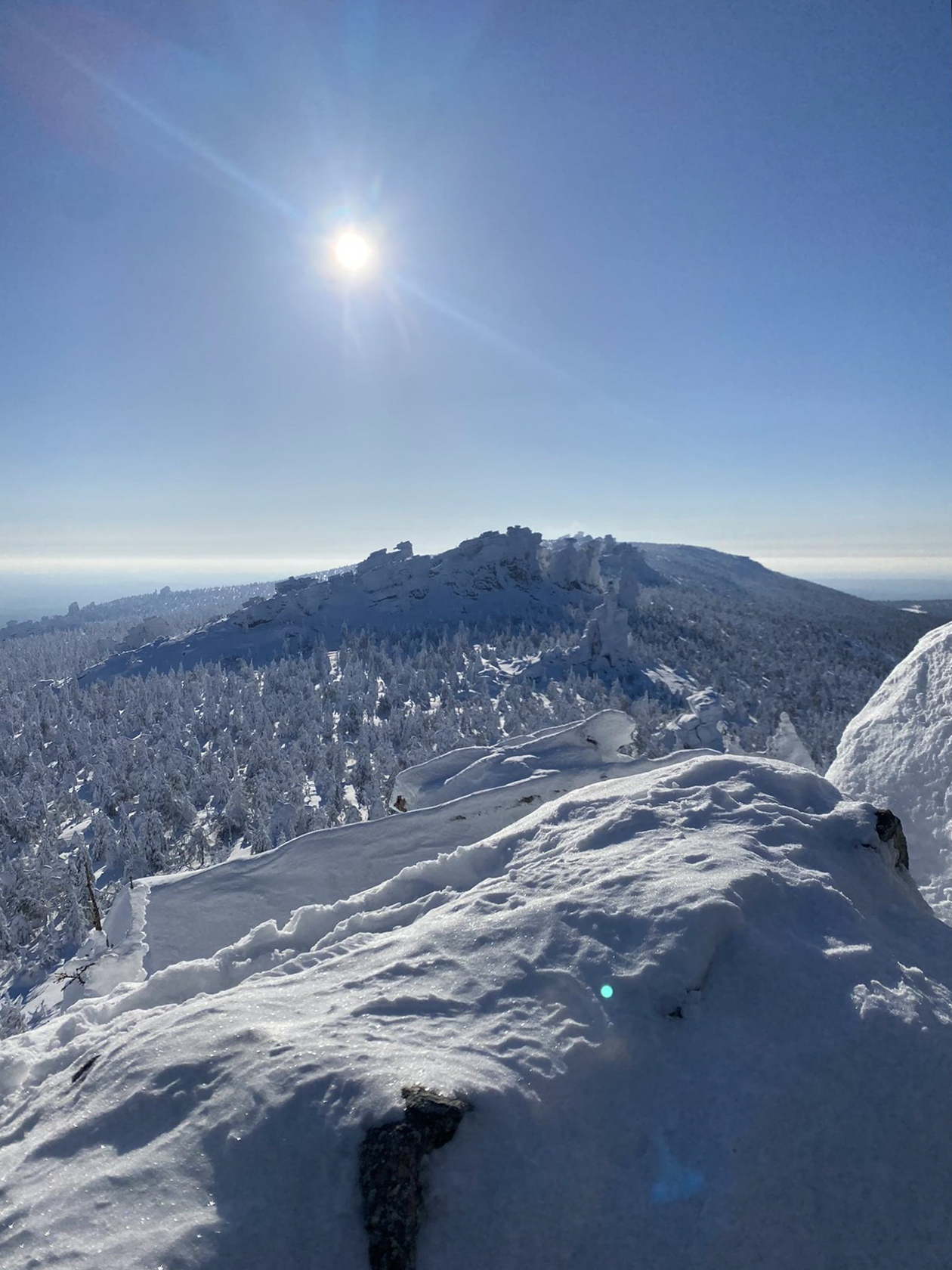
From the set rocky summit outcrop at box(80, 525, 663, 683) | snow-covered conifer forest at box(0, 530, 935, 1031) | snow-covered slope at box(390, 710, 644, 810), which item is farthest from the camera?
rocky summit outcrop at box(80, 525, 663, 683)

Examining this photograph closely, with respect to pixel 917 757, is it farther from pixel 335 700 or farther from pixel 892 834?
pixel 335 700

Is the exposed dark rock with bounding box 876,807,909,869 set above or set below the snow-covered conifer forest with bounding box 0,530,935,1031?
above

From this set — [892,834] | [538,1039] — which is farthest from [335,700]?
[538,1039]

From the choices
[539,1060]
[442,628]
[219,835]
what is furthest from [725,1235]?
[442,628]

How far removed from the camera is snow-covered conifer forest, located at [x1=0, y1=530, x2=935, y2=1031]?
148ft

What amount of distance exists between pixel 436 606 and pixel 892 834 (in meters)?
139

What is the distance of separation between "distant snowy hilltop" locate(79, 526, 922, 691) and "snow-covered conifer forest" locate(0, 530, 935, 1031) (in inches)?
21.3

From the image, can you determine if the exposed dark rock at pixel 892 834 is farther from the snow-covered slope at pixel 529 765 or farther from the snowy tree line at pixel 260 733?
the snowy tree line at pixel 260 733

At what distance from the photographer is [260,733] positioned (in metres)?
68.0

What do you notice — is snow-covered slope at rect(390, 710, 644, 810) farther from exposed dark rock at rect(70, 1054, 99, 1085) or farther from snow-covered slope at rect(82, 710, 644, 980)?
exposed dark rock at rect(70, 1054, 99, 1085)

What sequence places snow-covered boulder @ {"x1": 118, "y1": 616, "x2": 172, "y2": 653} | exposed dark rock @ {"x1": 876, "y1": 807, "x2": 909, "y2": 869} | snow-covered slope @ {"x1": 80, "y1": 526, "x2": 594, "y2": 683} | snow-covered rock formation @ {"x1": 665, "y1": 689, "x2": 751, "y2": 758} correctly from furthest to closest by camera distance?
snow-covered boulder @ {"x1": 118, "y1": 616, "x2": 172, "y2": 653} → snow-covered slope @ {"x1": 80, "y1": 526, "x2": 594, "y2": 683} → snow-covered rock formation @ {"x1": 665, "y1": 689, "x2": 751, "y2": 758} → exposed dark rock @ {"x1": 876, "y1": 807, "x2": 909, "y2": 869}

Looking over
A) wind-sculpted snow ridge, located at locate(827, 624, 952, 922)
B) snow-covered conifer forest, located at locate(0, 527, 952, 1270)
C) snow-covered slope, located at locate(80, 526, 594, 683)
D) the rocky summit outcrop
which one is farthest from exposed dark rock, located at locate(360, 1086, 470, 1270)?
snow-covered slope, located at locate(80, 526, 594, 683)

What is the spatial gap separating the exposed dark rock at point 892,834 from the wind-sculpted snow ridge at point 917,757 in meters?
2.39

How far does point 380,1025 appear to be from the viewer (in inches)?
241
